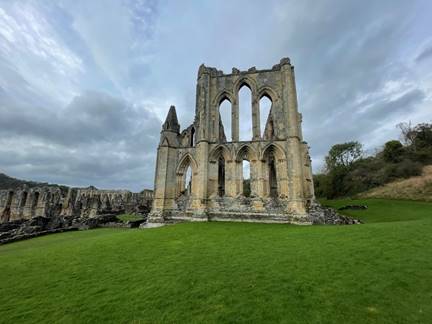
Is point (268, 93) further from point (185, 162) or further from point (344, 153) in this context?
point (344, 153)

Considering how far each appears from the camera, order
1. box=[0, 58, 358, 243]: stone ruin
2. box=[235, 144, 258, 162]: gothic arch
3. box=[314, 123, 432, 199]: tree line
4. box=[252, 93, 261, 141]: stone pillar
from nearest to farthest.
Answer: box=[0, 58, 358, 243]: stone ruin < box=[235, 144, 258, 162]: gothic arch < box=[252, 93, 261, 141]: stone pillar < box=[314, 123, 432, 199]: tree line

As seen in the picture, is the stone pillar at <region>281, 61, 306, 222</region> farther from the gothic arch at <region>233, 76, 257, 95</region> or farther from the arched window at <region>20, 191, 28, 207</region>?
the arched window at <region>20, 191, 28, 207</region>

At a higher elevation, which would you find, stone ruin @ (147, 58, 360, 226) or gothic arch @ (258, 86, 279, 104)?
gothic arch @ (258, 86, 279, 104)

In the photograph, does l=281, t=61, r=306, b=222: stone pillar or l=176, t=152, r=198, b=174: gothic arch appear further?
l=176, t=152, r=198, b=174: gothic arch

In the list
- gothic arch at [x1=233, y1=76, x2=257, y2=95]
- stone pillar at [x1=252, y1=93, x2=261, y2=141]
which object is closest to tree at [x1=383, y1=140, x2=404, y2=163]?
stone pillar at [x1=252, y1=93, x2=261, y2=141]

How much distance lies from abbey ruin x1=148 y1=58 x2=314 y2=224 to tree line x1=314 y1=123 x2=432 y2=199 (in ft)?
64.0

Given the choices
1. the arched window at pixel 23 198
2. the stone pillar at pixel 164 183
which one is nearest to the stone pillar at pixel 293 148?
the stone pillar at pixel 164 183

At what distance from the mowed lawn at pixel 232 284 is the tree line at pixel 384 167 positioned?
27.1m

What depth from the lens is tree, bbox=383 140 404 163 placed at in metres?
31.4

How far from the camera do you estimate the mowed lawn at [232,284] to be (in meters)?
3.24

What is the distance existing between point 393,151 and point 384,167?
10.9 feet

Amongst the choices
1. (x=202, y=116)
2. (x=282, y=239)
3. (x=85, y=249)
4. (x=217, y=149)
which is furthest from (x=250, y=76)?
(x=85, y=249)

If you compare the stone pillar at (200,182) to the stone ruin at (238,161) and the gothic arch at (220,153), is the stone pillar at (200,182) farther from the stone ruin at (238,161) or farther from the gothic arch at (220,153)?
the gothic arch at (220,153)

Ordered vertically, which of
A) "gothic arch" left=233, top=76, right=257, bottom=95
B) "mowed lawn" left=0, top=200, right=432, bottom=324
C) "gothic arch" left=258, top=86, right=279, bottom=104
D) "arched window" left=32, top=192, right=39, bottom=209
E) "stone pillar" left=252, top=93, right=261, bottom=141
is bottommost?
"mowed lawn" left=0, top=200, right=432, bottom=324
